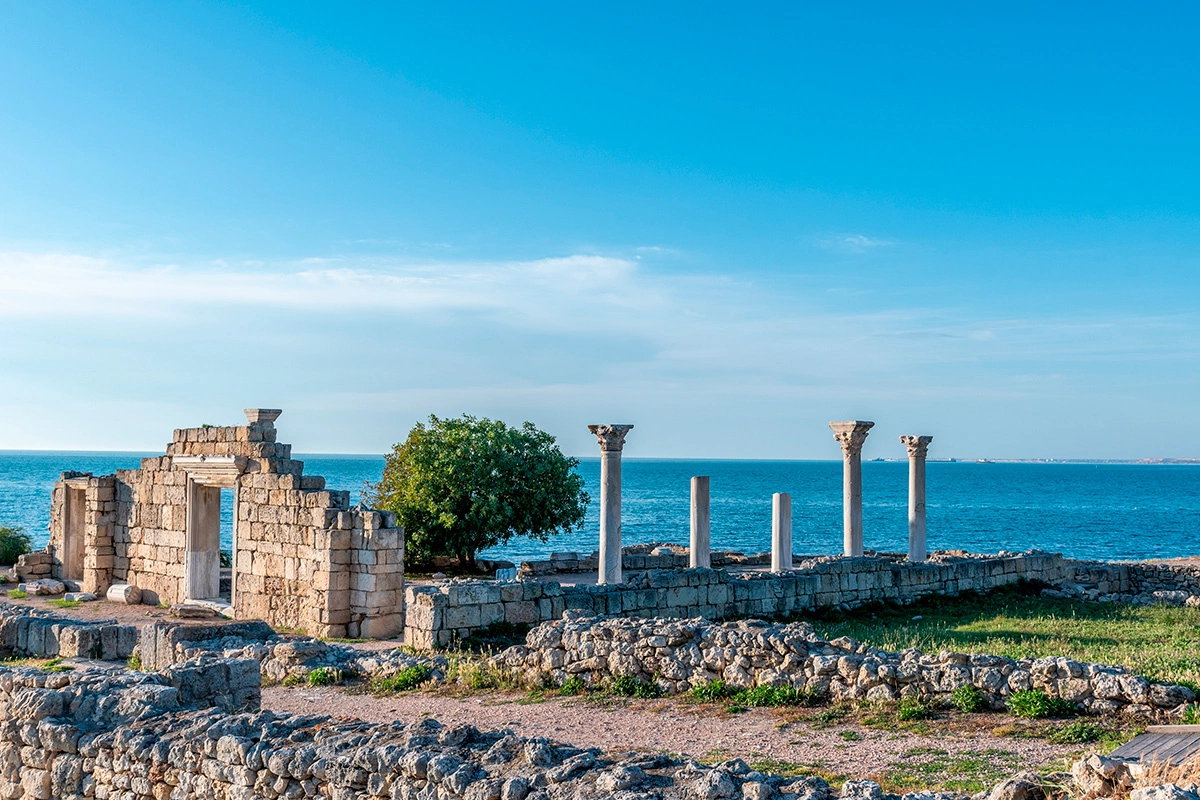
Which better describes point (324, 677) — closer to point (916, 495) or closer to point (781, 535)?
point (781, 535)

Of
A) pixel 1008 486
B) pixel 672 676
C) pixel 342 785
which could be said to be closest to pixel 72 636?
pixel 672 676

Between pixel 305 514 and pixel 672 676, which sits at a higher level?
pixel 305 514

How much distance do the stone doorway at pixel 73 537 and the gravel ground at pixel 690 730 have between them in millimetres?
16678

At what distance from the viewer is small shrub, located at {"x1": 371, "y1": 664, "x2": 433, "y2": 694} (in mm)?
12289

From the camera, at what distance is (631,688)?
1158 cm

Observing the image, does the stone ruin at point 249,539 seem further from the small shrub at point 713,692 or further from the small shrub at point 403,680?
the small shrub at point 713,692

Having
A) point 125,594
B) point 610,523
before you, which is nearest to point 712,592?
point 610,523

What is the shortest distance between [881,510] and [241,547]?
86.9m

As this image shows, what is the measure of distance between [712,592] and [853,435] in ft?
25.4

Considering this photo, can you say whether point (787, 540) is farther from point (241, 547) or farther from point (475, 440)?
point (241, 547)

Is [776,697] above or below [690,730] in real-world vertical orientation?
above

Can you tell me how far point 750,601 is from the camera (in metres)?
19.4

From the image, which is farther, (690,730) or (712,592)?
(712,592)

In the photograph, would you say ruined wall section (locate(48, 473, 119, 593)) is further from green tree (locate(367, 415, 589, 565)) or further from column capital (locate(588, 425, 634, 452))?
column capital (locate(588, 425, 634, 452))
